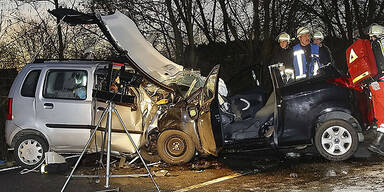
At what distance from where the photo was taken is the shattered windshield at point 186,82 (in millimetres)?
7781

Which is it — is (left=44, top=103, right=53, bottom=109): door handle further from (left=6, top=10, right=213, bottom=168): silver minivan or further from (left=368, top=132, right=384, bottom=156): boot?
(left=368, top=132, right=384, bottom=156): boot

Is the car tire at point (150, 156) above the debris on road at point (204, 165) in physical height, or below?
above

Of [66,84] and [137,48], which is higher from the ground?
[137,48]

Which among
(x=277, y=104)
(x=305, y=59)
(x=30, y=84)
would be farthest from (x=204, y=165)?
(x=30, y=84)

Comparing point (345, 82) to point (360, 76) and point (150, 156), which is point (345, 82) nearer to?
point (360, 76)

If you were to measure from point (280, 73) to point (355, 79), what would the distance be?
3.66 feet

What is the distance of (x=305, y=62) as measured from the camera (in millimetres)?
7883

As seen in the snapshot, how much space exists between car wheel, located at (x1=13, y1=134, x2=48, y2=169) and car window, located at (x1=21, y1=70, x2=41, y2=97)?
0.71m

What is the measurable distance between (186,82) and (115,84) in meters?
1.65

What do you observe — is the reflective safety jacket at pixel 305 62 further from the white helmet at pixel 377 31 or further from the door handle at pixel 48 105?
the door handle at pixel 48 105

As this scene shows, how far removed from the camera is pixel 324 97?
698 centimetres

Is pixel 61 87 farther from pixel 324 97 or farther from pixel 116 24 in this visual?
pixel 324 97

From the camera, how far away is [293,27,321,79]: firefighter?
7.77m

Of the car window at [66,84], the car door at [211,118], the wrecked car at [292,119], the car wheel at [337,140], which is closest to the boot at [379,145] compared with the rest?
the wrecked car at [292,119]
